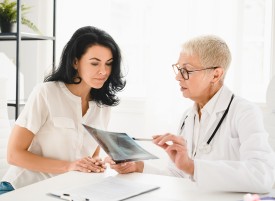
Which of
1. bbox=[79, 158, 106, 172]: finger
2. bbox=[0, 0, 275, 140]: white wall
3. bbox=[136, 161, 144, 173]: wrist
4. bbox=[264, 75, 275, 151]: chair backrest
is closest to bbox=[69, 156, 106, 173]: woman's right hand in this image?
bbox=[79, 158, 106, 172]: finger

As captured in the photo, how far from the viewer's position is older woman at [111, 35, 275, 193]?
1438 millimetres

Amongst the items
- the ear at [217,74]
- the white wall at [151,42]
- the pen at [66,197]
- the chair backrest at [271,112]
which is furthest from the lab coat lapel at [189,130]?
the white wall at [151,42]

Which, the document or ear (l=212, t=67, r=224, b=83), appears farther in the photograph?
ear (l=212, t=67, r=224, b=83)

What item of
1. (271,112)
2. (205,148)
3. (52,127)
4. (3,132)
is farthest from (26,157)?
(271,112)

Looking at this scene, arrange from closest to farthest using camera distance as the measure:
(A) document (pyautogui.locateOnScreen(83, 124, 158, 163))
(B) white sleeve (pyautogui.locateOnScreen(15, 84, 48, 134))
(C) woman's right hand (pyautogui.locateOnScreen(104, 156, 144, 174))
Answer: (A) document (pyautogui.locateOnScreen(83, 124, 158, 163)) < (C) woman's right hand (pyautogui.locateOnScreen(104, 156, 144, 174)) < (B) white sleeve (pyautogui.locateOnScreen(15, 84, 48, 134))

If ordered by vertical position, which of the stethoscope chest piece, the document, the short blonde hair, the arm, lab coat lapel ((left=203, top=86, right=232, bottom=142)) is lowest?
the arm

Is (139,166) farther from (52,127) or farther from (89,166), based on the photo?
(52,127)

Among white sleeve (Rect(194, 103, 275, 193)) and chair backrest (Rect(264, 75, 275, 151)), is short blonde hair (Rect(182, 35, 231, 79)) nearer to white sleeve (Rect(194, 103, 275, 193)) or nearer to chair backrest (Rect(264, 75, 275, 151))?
white sleeve (Rect(194, 103, 275, 193))

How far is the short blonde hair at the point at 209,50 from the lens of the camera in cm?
184

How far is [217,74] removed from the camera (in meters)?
1.88

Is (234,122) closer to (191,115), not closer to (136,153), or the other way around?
(191,115)

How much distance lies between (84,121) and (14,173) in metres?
0.43

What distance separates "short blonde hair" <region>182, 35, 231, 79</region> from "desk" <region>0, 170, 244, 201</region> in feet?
1.84

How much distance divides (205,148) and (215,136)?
0.07 meters
